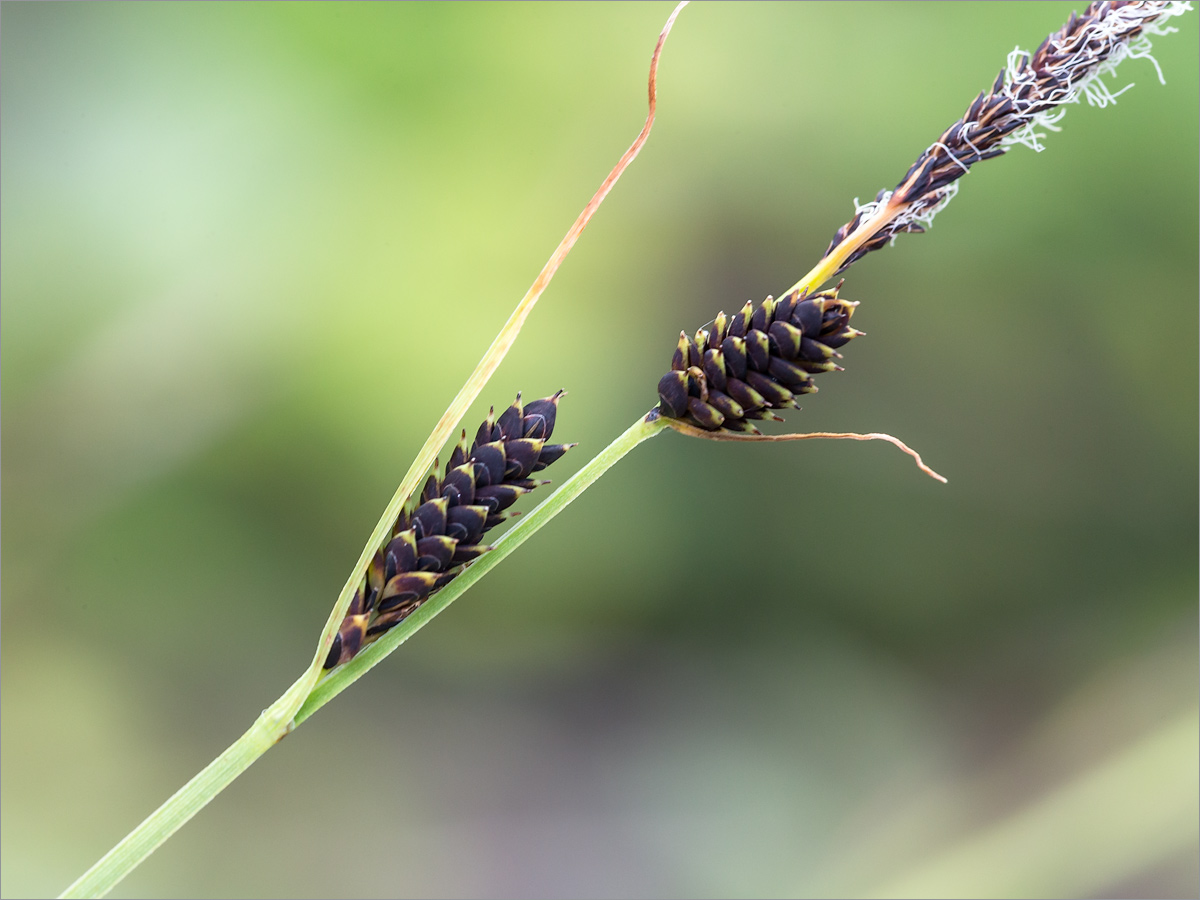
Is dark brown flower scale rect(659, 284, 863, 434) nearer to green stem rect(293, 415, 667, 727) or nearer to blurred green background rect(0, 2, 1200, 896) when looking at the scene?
green stem rect(293, 415, 667, 727)

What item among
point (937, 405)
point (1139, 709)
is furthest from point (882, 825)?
point (937, 405)

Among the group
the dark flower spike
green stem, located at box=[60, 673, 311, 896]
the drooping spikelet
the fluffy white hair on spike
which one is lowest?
green stem, located at box=[60, 673, 311, 896]

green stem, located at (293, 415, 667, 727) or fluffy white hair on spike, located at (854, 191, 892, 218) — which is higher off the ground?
fluffy white hair on spike, located at (854, 191, 892, 218)

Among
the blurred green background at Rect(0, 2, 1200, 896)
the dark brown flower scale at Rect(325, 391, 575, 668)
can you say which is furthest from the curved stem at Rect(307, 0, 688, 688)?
the blurred green background at Rect(0, 2, 1200, 896)

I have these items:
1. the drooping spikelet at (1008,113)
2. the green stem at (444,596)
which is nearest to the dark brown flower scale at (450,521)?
the green stem at (444,596)

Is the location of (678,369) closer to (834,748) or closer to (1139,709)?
(834,748)

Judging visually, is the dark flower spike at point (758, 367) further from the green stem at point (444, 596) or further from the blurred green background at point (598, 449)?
the blurred green background at point (598, 449)

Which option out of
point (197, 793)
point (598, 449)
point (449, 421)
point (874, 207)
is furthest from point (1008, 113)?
point (598, 449)

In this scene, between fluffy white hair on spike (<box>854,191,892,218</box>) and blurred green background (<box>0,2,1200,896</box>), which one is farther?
blurred green background (<box>0,2,1200,896</box>)
